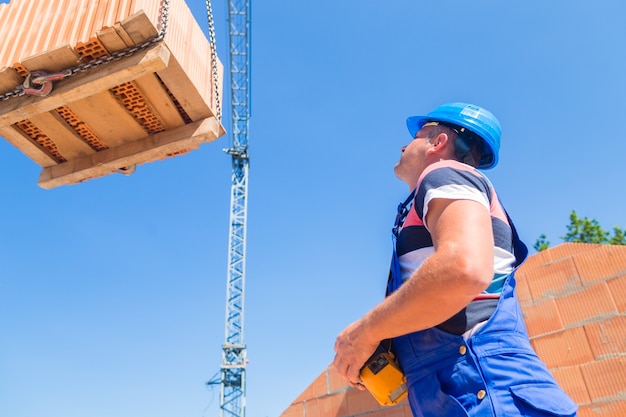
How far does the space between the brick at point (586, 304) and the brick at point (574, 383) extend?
0.89 feet

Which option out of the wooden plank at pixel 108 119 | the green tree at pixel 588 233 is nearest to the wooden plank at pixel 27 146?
the wooden plank at pixel 108 119

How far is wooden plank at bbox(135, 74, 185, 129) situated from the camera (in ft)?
7.54

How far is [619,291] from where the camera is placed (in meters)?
2.88

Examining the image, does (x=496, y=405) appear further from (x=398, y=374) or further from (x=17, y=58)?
(x=17, y=58)

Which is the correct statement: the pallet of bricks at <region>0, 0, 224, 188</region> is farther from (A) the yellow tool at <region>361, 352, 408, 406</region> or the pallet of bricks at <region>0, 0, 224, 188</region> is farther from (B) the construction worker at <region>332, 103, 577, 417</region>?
(A) the yellow tool at <region>361, 352, 408, 406</region>

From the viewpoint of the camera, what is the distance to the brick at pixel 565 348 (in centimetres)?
290

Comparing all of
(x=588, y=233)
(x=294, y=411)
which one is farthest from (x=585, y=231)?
(x=294, y=411)

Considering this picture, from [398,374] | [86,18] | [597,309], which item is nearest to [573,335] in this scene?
[597,309]

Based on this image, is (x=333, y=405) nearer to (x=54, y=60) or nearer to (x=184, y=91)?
(x=184, y=91)

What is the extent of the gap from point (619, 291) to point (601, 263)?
7.6 inches

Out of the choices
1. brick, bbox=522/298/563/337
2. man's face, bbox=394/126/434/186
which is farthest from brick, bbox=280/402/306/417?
man's face, bbox=394/126/434/186

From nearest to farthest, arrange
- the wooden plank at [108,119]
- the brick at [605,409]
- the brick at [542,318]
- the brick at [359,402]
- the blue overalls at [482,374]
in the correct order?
the blue overalls at [482,374]
the wooden plank at [108,119]
the brick at [605,409]
the brick at [542,318]
the brick at [359,402]

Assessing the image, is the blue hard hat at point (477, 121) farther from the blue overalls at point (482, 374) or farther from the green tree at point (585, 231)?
the green tree at point (585, 231)

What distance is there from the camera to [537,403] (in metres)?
1.19
